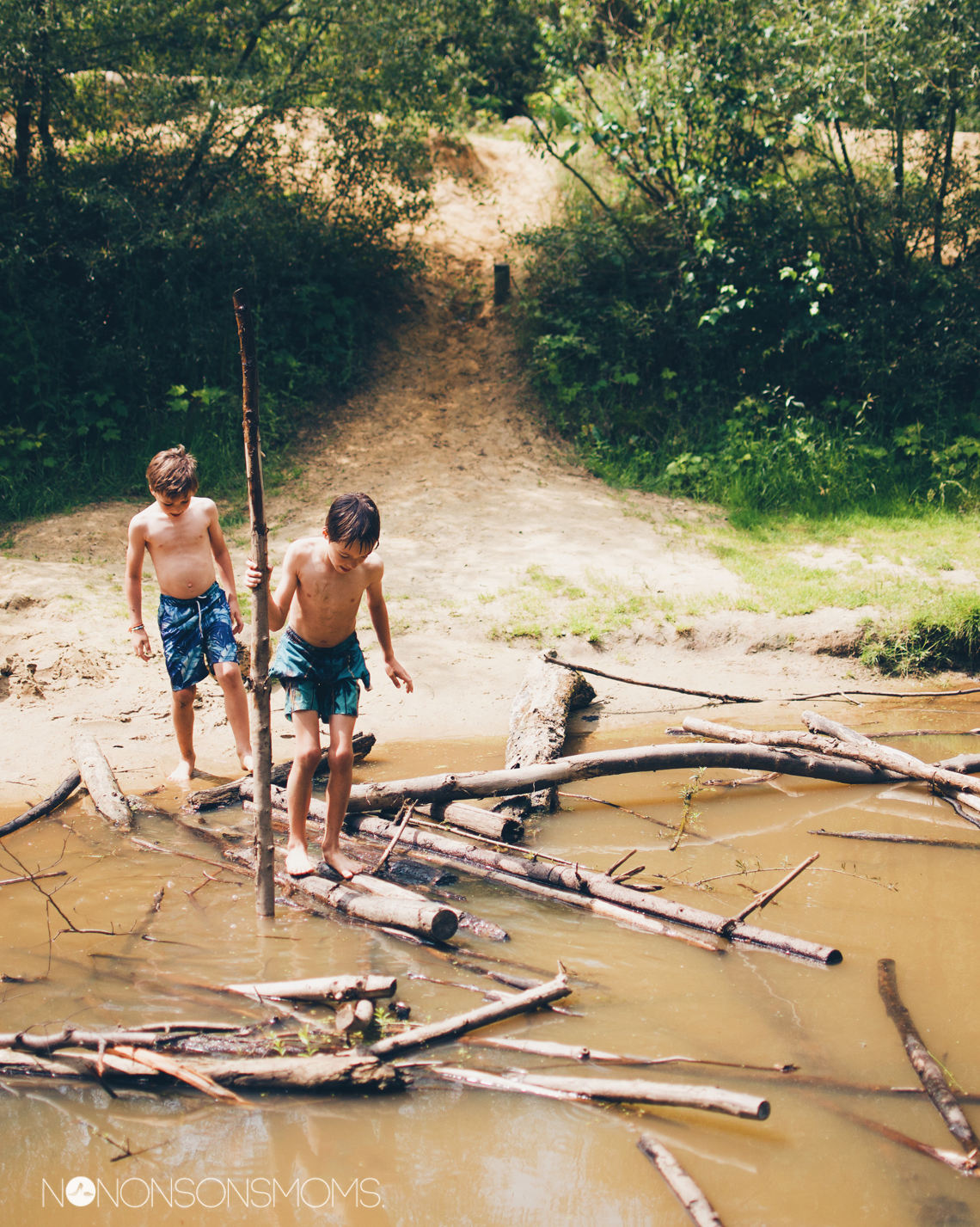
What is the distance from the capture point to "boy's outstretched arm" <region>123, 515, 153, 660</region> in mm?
5062

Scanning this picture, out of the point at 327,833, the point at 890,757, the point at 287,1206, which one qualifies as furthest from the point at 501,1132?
the point at 890,757

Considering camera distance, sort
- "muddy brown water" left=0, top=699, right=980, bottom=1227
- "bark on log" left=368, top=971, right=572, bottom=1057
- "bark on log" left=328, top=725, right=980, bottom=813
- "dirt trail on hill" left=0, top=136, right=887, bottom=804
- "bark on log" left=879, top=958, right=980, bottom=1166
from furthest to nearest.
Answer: "dirt trail on hill" left=0, top=136, right=887, bottom=804 < "bark on log" left=328, top=725, right=980, bottom=813 < "bark on log" left=368, top=971, right=572, bottom=1057 < "bark on log" left=879, top=958, right=980, bottom=1166 < "muddy brown water" left=0, top=699, right=980, bottom=1227

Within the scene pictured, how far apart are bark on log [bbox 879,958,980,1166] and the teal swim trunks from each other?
2638 millimetres

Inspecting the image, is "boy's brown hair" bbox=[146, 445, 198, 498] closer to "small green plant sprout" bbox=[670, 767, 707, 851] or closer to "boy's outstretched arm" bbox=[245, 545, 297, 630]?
"boy's outstretched arm" bbox=[245, 545, 297, 630]

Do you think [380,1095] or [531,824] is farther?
[531,824]

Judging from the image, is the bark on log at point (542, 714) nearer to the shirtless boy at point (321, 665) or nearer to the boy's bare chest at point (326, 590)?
the shirtless boy at point (321, 665)

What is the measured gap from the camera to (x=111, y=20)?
10.1 m

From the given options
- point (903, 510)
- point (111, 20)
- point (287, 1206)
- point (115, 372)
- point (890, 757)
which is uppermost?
point (111, 20)

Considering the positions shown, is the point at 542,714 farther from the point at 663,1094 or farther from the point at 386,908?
the point at 663,1094

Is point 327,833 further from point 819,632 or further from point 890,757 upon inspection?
point 819,632

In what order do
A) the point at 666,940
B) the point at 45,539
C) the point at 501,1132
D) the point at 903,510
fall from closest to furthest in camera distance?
1. the point at 501,1132
2. the point at 666,940
3. the point at 45,539
4. the point at 903,510

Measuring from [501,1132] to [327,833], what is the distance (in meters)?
Result: 1.63

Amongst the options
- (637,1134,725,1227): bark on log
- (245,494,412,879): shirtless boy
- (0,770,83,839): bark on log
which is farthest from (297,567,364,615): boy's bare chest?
(637,1134,725,1227): bark on log

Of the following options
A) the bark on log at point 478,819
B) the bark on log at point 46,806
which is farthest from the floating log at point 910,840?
the bark on log at point 46,806
